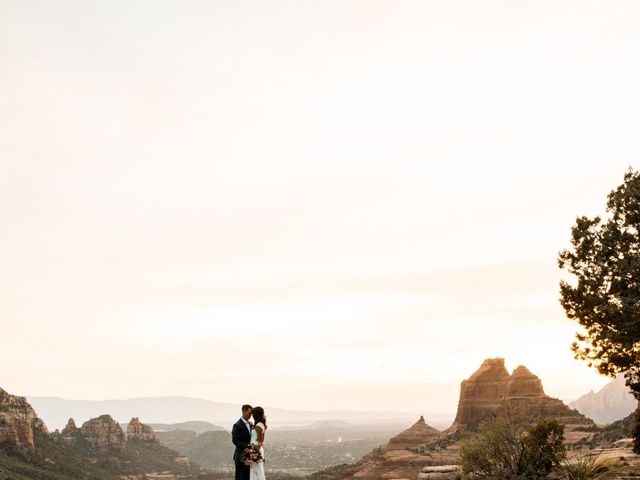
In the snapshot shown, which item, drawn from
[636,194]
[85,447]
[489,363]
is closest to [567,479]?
[636,194]

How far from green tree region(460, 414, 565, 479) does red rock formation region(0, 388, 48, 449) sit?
121718 mm

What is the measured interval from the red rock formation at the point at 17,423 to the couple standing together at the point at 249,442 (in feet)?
408

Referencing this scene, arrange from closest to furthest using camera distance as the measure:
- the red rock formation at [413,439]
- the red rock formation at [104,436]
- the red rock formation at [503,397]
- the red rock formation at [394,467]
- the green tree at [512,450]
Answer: the green tree at [512,450] < the red rock formation at [394,467] < the red rock formation at [503,397] < the red rock formation at [413,439] < the red rock formation at [104,436]

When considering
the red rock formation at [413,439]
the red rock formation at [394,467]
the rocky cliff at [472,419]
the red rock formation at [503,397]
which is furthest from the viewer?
the red rock formation at [413,439]

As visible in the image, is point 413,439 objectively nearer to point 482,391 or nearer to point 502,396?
point 482,391

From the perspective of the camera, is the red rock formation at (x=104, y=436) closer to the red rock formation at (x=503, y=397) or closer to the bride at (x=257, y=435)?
the red rock formation at (x=503, y=397)

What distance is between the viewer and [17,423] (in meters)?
115

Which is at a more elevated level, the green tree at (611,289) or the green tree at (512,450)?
the green tree at (611,289)

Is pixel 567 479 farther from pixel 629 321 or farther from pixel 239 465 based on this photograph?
pixel 239 465

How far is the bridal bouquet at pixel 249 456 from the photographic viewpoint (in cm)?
1249

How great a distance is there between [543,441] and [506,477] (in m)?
2.10

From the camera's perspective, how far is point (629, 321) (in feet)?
59.5

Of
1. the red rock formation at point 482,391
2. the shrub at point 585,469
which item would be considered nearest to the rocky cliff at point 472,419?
the red rock formation at point 482,391

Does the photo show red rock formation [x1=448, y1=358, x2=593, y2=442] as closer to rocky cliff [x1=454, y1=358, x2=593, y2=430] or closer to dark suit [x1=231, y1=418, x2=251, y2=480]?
rocky cliff [x1=454, y1=358, x2=593, y2=430]
